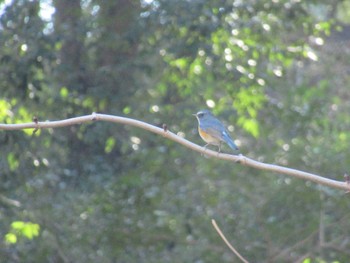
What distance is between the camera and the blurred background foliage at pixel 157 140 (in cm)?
962

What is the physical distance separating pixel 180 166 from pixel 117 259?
4.83 ft

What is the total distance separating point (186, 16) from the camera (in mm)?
9992

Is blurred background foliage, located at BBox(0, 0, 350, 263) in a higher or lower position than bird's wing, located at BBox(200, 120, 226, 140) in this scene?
lower

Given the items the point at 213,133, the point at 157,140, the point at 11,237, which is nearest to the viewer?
the point at 213,133

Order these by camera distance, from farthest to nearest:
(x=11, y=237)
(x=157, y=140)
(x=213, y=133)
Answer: (x=157, y=140)
(x=11, y=237)
(x=213, y=133)

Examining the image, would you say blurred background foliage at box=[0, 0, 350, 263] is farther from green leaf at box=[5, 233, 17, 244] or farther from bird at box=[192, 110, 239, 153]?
bird at box=[192, 110, 239, 153]

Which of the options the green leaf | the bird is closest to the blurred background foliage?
the green leaf

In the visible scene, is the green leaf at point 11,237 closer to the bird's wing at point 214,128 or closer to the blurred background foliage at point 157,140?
the blurred background foliage at point 157,140

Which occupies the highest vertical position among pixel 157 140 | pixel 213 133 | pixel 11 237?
pixel 213 133

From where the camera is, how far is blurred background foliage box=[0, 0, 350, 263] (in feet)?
31.6

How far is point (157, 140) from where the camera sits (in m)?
10.6

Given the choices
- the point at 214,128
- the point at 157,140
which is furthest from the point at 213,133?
the point at 157,140

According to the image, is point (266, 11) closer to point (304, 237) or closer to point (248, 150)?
point (248, 150)

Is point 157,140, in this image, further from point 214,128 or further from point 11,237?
point 214,128
